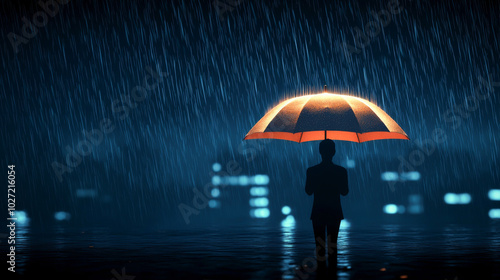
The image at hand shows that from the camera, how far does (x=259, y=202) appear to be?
130 meters

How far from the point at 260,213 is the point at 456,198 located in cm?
3573

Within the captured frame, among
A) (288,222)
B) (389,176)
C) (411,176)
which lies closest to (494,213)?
(411,176)

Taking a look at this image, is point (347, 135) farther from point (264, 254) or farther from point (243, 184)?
point (243, 184)

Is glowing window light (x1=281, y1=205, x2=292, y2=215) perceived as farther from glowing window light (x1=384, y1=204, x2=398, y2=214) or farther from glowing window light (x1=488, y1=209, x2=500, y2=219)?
glowing window light (x1=488, y1=209, x2=500, y2=219)

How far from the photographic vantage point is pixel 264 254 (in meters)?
14.1

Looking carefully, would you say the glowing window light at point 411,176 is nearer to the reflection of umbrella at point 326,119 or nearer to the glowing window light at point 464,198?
the glowing window light at point 464,198

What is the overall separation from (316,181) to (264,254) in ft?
18.4

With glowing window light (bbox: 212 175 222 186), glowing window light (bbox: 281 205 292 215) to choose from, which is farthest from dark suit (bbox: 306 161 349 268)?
glowing window light (bbox: 212 175 222 186)

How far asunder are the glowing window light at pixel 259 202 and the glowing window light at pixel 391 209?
22.7m

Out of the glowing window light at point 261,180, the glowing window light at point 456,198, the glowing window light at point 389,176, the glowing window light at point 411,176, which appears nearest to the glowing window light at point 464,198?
the glowing window light at point 456,198

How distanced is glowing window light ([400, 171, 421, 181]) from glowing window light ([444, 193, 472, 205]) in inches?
233

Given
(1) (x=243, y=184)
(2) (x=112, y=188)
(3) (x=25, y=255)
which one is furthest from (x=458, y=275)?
(2) (x=112, y=188)

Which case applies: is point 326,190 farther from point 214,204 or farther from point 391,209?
point 214,204

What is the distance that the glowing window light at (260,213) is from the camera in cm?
12800
